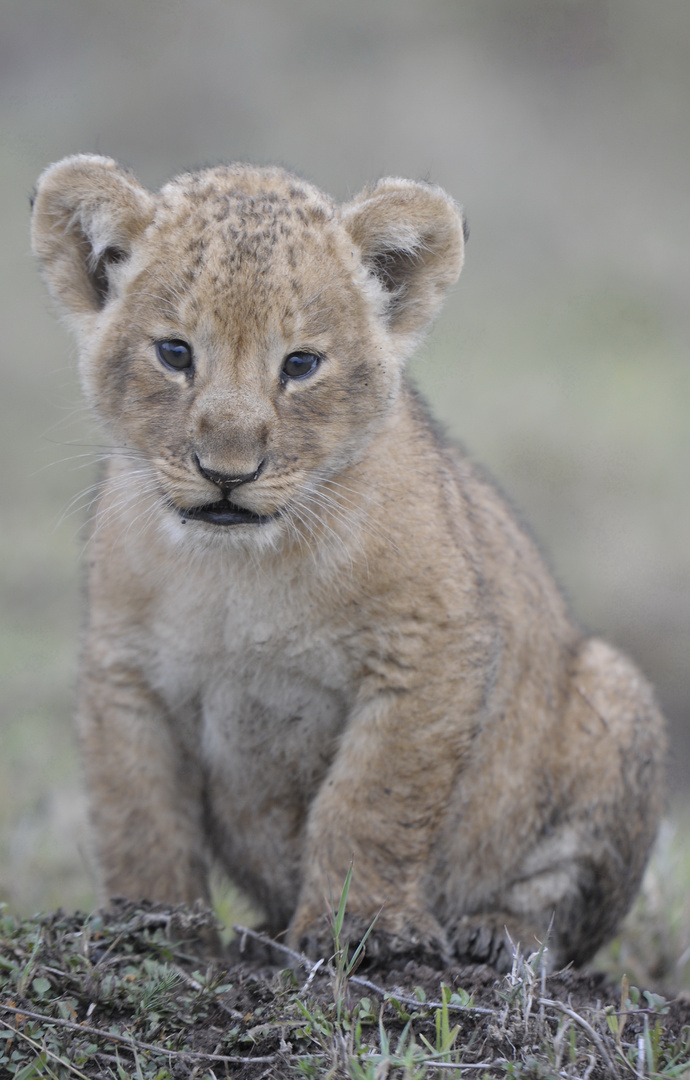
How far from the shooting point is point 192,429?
3703 mm

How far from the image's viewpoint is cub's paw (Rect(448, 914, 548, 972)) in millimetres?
4637

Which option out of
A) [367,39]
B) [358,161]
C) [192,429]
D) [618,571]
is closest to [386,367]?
[192,429]

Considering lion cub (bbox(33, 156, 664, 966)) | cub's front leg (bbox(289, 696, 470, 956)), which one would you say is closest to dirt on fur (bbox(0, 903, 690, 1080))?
cub's front leg (bbox(289, 696, 470, 956))

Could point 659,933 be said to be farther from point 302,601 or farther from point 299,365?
point 299,365

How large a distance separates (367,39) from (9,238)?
6038mm

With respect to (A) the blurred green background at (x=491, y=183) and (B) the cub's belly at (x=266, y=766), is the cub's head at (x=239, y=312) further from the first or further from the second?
(A) the blurred green background at (x=491, y=183)

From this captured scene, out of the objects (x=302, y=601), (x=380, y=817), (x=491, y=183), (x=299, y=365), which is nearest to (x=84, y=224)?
(x=299, y=365)

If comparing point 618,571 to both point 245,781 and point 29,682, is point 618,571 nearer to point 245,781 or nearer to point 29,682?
point 29,682

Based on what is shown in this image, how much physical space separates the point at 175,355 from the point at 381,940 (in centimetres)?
213

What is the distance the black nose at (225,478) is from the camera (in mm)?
3611

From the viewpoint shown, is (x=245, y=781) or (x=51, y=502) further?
(x=51, y=502)

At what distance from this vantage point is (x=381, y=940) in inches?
162

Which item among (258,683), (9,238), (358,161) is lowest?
(258,683)

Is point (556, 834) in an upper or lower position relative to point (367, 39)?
lower
